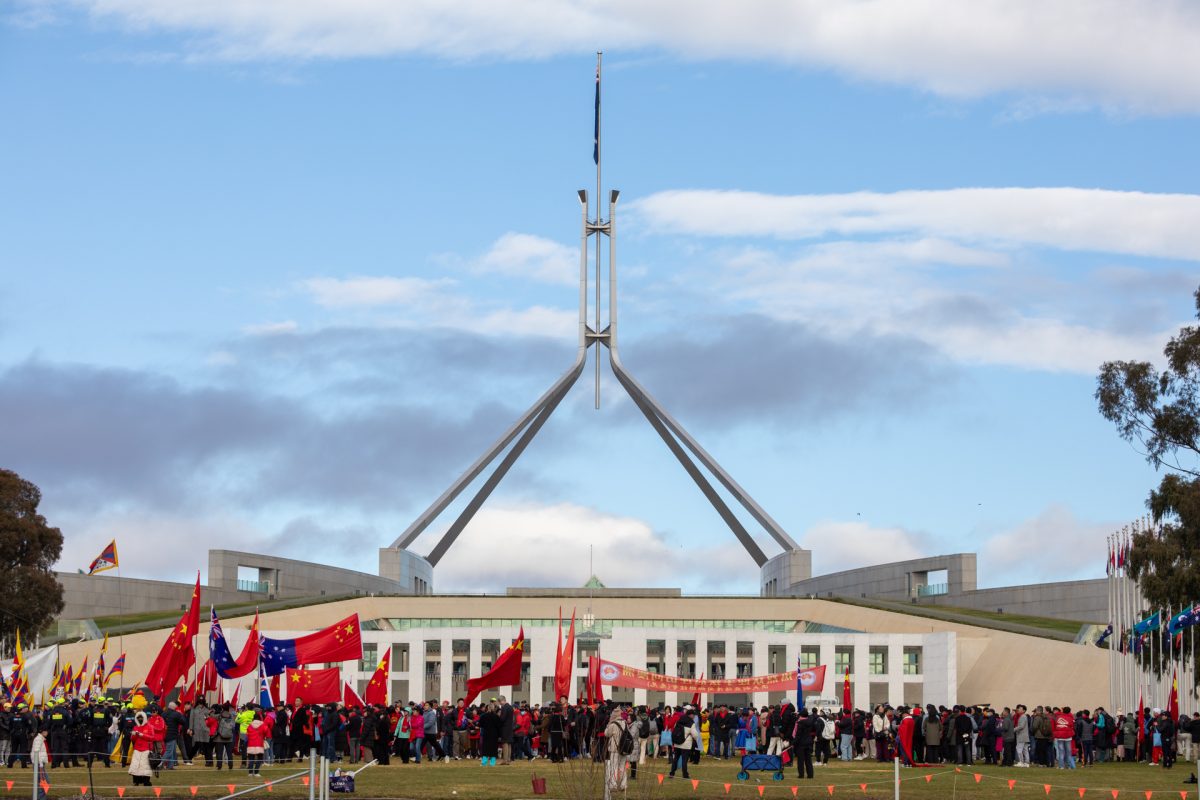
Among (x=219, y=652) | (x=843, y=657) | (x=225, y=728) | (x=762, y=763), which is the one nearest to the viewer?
(x=762, y=763)

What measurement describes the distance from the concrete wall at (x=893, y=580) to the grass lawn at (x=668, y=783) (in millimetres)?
26452

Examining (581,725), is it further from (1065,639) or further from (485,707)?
(1065,639)

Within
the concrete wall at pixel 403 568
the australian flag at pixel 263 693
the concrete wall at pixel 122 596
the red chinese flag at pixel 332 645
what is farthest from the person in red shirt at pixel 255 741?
the concrete wall at pixel 403 568

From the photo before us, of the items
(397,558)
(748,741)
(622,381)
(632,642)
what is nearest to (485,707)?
(748,741)

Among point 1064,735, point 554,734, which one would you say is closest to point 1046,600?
point 1064,735

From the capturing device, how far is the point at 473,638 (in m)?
38.9

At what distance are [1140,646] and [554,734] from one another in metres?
10.3

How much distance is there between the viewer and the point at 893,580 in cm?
5250

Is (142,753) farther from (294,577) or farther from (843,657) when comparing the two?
(294,577)

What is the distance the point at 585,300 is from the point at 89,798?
4332 cm

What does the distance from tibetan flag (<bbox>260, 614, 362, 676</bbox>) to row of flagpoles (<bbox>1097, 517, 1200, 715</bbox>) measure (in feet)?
39.7

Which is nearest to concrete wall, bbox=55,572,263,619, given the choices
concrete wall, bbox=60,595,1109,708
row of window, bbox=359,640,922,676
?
concrete wall, bbox=60,595,1109,708

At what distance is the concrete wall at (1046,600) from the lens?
46750 millimetres

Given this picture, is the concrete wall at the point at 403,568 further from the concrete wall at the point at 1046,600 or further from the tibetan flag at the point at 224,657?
the tibetan flag at the point at 224,657
